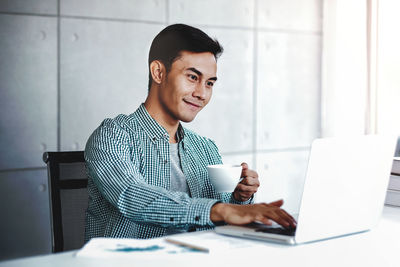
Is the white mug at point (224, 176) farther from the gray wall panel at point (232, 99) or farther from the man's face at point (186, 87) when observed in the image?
the gray wall panel at point (232, 99)

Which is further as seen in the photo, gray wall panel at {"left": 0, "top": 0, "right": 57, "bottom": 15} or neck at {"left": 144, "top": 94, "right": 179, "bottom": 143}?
gray wall panel at {"left": 0, "top": 0, "right": 57, "bottom": 15}

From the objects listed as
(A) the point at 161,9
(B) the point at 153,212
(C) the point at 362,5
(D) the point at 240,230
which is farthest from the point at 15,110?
(C) the point at 362,5

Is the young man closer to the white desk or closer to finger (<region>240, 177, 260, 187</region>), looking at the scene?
finger (<region>240, 177, 260, 187</region>)

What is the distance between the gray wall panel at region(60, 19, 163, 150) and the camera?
329 cm

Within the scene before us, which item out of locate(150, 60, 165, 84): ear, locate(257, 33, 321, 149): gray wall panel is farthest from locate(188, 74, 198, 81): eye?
locate(257, 33, 321, 149): gray wall panel

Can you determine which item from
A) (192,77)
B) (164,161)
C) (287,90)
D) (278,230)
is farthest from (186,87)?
(287,90)

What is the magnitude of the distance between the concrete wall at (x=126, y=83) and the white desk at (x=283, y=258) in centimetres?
→ 207

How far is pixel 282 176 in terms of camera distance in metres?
4.29

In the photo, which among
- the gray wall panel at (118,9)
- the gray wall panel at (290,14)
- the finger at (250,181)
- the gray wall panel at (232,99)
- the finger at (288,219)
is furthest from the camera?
the gray wall panel at (290,14)

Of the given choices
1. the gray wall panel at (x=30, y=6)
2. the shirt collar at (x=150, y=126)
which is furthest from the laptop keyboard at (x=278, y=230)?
the gray wall panel at (x=30, y=6)

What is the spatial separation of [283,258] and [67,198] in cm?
97

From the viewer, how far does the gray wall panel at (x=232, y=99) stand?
3.88 m

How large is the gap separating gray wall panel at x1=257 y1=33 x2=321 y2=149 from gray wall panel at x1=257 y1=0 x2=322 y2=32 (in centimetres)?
7

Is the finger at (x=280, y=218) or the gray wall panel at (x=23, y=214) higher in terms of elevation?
the finger at (x=280, y=218)
